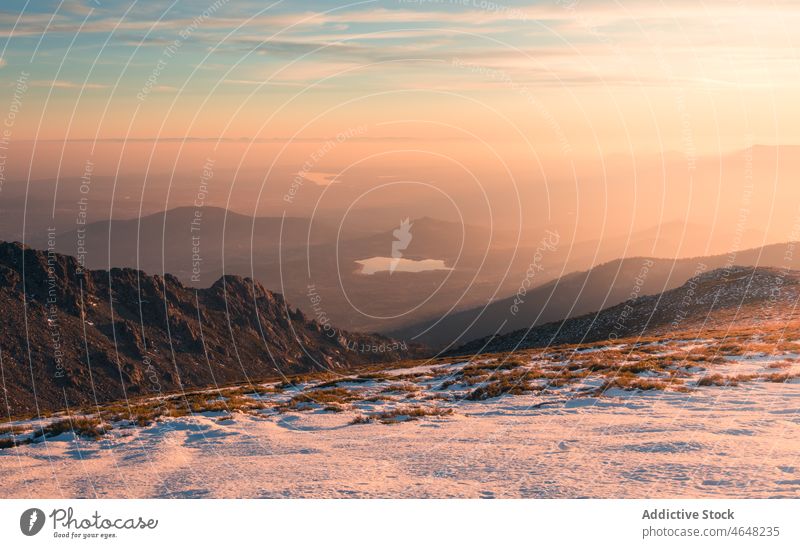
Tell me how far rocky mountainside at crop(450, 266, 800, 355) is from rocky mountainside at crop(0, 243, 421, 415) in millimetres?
45281

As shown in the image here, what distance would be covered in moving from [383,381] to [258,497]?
92.3 ft

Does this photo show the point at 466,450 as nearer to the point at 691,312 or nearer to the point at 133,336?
the point at 691,312

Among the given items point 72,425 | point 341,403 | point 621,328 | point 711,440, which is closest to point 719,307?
point 621,328

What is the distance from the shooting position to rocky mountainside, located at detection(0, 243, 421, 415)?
109 meters

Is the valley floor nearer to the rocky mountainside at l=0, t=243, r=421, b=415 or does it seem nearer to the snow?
the snow

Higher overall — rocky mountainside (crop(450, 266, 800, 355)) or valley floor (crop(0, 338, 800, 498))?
valley floor (crop(0, 338, 800, 498))

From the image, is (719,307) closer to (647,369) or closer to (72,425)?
(647,369)

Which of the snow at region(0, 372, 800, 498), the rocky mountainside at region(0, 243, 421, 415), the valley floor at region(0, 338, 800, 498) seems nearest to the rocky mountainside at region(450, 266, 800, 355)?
the rocky mountainside at region(0, 243, 421, 415)

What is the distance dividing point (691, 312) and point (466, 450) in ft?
257

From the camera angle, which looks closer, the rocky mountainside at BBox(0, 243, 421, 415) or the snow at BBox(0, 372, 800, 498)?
the snow at BBox(0, 372, 800, 498)

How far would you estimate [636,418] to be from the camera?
25375 millimetres

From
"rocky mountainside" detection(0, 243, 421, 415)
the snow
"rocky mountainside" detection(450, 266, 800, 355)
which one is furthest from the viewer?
"rocky mountainside" detection(0, 243, 421, 415)
